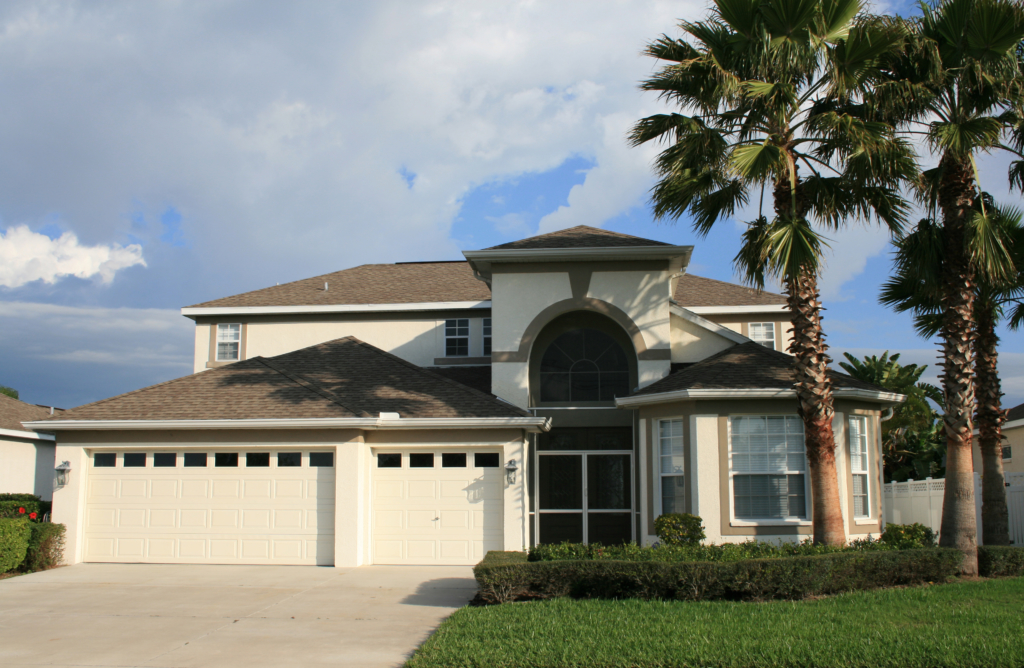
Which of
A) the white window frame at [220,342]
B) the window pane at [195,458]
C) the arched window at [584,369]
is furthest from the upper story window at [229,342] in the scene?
the arched window at [584,369]

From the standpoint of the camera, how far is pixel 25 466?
2441 centimetres

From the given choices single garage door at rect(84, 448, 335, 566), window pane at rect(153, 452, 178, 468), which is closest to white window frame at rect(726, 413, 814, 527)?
single garage door at rect(84, 448, 335, 566)

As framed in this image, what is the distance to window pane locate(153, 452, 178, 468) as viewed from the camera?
1634 cm

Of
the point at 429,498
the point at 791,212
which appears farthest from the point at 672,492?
the point at 791,212

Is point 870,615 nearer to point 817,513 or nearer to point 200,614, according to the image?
point 817,513

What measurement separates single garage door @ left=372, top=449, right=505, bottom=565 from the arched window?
3.29m

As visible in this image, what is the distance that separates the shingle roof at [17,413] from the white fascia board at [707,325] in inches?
704

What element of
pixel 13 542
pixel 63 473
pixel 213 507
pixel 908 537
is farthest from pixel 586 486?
A: pixel 13 542

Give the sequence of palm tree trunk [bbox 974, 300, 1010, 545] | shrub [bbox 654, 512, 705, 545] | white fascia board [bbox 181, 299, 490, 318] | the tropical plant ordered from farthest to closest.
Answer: the tropical plant → white fascia board [bbox 181, 299, 490, 318] → palm tree trunk [bbox 974, 300, 1010, 545] → shrub [bbox 654, 512, 705, 545]

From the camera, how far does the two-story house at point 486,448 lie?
15633mm

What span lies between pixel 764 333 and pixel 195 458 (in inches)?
613

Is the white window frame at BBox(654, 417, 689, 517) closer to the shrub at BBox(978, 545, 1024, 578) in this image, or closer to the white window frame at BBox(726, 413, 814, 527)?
the white window frame at BBox(726, 413, 814, 527)

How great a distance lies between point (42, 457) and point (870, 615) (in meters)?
25.2

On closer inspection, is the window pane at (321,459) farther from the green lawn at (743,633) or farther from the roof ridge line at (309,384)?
the green lawn at (743,633)
